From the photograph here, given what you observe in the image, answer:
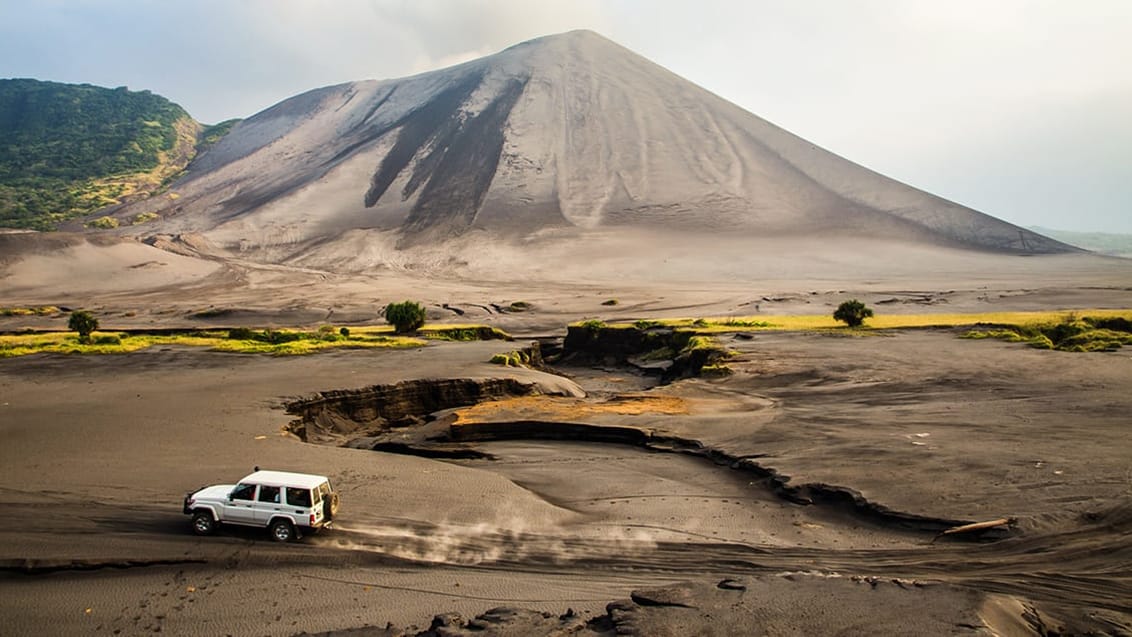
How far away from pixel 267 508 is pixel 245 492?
0.56 metres

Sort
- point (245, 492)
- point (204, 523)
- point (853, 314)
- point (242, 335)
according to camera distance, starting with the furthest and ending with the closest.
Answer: point (242, 335) < point (853, 314) < point (245, 492) < point (204, 523)

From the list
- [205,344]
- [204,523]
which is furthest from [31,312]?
[204,523]

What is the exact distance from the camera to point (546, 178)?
471ft

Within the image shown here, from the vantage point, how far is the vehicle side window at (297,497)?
518 inches

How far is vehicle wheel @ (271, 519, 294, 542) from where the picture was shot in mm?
13164

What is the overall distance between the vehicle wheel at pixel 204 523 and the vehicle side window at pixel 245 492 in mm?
561

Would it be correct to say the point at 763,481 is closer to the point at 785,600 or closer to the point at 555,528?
the point at 555,528

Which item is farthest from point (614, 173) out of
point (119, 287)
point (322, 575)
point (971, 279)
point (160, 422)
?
point (322, 575)

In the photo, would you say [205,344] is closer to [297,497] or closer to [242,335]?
[242,335]

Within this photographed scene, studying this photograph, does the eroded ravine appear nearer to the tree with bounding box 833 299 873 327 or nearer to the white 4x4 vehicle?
the white 4x4 vehicle

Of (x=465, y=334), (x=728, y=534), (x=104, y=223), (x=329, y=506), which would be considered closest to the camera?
(x=329, y=506)

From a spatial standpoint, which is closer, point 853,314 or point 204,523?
point 204,523

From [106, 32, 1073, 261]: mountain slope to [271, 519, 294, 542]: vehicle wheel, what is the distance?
355 feet

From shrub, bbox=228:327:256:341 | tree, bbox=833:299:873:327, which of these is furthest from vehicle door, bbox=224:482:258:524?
tree, bbox=833:299:873:327
